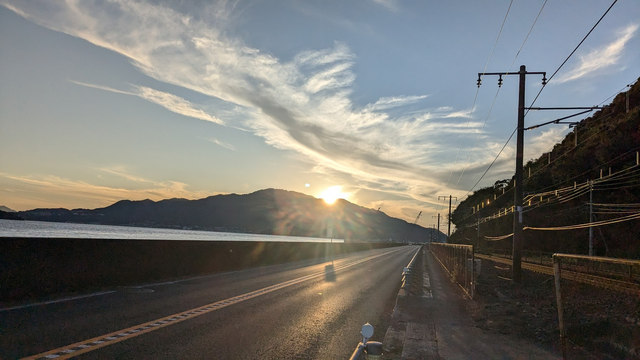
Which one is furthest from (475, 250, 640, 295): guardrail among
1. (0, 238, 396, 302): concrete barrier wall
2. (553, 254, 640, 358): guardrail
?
(0, 238, 396, 302): concrete barrier wall

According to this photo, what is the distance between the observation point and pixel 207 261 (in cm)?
1967

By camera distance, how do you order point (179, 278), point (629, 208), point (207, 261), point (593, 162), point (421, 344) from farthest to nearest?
point (593, 162)
point (629, 208)
point (207, 261)
point (179, 278)
point (421, 344)

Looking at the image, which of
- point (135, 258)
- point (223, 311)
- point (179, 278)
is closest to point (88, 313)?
point (223, 311)

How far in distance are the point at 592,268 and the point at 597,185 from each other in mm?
46245

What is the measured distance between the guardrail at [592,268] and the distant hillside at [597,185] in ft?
92.9

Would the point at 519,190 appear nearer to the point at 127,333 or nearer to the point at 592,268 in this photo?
the point at 592,268

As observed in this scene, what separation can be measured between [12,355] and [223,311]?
4456 mm

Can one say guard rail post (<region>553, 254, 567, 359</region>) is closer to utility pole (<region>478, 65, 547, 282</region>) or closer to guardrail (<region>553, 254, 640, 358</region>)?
guardrail (<region>553, 254, 640, 358</region>)

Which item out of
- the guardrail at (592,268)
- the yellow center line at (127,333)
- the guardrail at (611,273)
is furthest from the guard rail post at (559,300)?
the yellow center line at (127,333)

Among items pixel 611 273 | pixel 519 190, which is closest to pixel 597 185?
pixel 519 190

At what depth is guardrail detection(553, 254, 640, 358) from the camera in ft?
16.6

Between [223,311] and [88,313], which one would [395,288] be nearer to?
[223,311]

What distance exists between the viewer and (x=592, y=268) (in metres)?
7.44

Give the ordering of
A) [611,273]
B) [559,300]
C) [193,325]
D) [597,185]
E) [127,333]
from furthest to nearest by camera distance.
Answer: [597,185] → [193,325] → [127,333] → [559,300] → [611,273]
